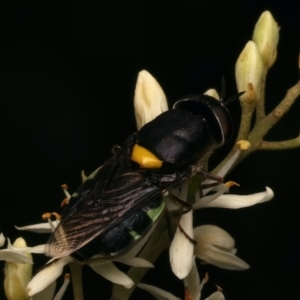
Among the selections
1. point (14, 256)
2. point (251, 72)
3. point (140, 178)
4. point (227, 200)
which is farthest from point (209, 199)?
point (14, 256)

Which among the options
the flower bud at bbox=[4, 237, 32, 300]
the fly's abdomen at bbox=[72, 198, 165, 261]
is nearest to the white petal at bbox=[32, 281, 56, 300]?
the flower bud at bbox=[4, 237, 32, 300]

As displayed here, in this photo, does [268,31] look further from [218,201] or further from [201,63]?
[201,63]

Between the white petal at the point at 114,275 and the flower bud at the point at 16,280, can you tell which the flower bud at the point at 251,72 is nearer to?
the white petal at the point at 114,275

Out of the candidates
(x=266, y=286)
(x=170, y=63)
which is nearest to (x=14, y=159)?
(x=170, y=63)

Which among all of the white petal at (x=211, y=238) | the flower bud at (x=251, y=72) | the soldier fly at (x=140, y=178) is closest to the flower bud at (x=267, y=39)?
the flower bud at (x=251, y=72)

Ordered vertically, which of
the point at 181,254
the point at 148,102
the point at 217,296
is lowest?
the point at 217,296

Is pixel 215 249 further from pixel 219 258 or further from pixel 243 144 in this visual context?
pixel 243 144
